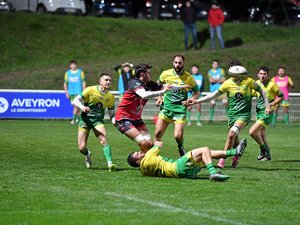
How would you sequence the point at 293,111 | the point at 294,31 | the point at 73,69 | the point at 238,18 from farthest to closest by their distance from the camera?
1. the point at 238,18
2. the point at 294,31
3. the point at 293,111
4. the point at 73,69

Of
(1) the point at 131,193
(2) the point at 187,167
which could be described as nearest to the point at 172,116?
(2) the point at 187,167

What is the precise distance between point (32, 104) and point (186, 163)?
61.9 feet

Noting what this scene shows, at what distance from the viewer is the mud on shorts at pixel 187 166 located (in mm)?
13017

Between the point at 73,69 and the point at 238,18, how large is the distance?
76.8 ft

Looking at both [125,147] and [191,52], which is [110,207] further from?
[191,52]

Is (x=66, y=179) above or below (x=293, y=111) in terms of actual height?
above

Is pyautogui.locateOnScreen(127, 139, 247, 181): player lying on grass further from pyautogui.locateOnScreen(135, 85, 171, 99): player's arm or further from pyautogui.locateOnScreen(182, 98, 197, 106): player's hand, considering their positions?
Answer: pyautogui.locateOnScreen(182, 98, 197, 106): player's hand

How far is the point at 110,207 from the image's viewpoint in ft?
35.2

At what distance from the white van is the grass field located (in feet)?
88.6

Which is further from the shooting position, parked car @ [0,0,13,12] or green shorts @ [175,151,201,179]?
parked car @ [0,0,13,12]

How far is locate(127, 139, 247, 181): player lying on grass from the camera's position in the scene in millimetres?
12953

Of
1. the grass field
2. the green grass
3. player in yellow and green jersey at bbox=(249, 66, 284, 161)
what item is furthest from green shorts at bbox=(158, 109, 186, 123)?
the green grass

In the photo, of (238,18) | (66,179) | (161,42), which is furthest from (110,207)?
(238,18)

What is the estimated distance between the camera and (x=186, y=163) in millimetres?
13148
